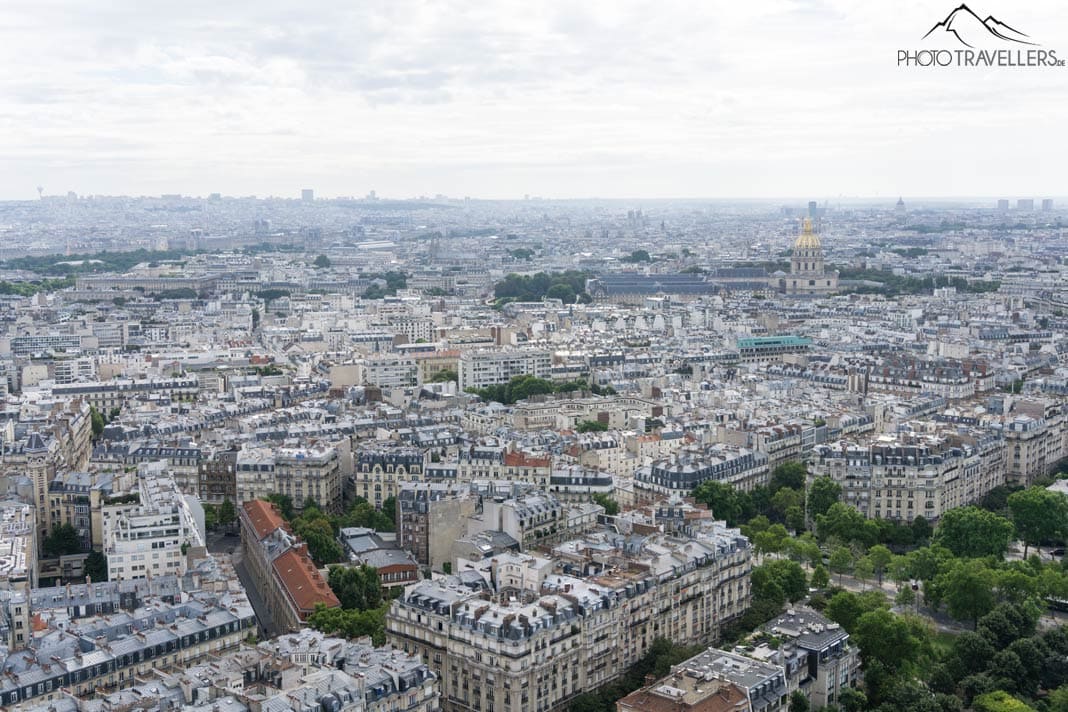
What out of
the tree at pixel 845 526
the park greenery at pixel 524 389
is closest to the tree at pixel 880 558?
the tree at pixel 845 526

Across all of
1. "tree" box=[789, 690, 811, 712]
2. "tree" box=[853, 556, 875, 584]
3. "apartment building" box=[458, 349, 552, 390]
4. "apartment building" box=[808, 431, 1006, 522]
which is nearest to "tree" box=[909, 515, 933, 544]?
"apartment building" box=[808, 431, 1006, 522]

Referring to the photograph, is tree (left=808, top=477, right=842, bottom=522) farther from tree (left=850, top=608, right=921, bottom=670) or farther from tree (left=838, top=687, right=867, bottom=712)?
tree (left=838, top=687, right=867, bottom=712)

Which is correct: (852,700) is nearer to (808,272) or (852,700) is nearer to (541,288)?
(541,288)

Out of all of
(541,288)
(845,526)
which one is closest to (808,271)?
(541,288)

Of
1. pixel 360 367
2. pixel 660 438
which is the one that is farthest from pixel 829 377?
pixel 360 367

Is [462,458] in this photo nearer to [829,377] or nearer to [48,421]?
[48,421]

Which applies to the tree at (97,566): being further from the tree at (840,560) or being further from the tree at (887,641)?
the tree at (840,560)

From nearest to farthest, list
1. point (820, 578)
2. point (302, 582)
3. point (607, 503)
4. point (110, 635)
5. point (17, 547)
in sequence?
point (110, 635) < point (302, 582) < point (17, 547) < point (820, 578) < point (607, 503)
